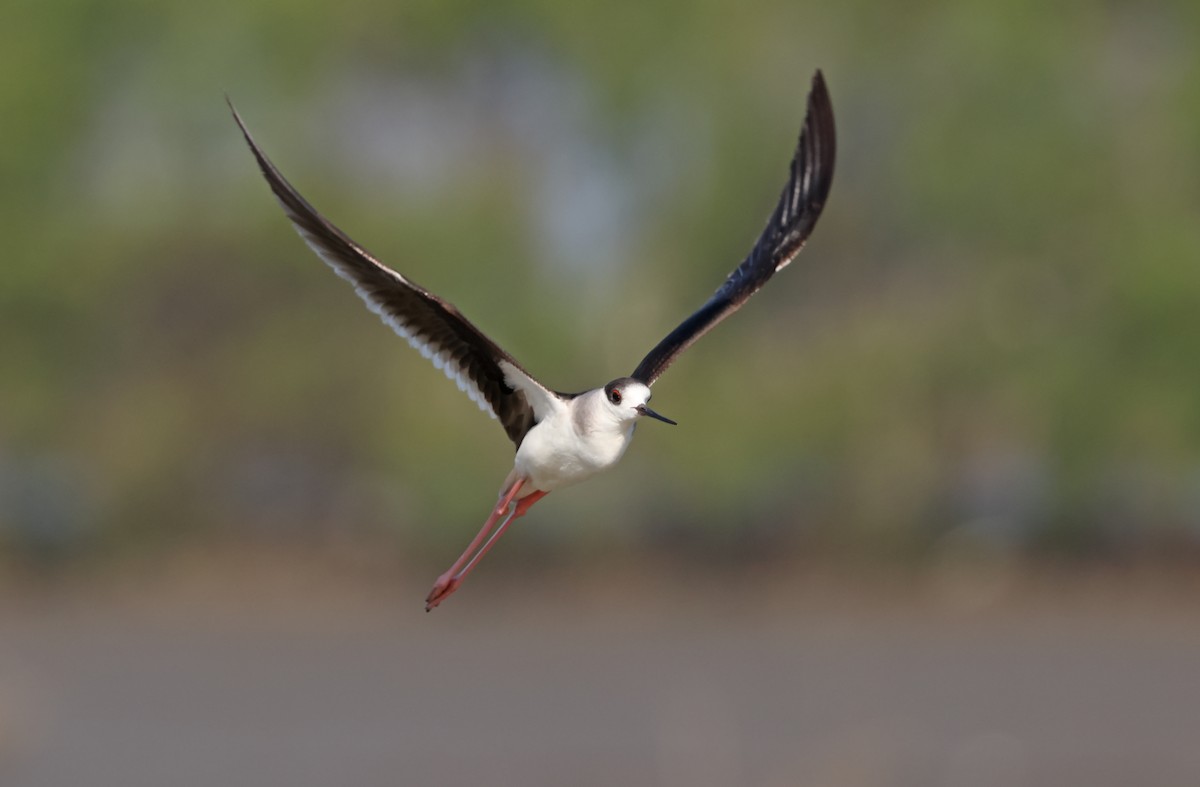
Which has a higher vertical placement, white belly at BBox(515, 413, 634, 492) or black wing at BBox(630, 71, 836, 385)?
black wing at BBox(630, 71, 836, 385)

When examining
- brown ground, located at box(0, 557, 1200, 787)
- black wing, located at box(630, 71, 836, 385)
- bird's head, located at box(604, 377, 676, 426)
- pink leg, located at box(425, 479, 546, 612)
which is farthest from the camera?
brown ground, located at box(0, 557, 1200, 787)

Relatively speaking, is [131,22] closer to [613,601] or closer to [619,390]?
[613,601]

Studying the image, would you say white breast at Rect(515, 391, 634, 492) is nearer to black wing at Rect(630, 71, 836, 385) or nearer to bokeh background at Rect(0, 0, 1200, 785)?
black wing at Rect(630, 71, 836, 385)

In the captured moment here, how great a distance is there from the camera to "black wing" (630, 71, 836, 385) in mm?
11086

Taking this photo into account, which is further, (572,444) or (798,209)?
(798,209)

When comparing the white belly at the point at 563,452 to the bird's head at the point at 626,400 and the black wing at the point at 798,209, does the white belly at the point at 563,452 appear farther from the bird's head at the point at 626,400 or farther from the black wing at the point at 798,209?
the black wing at the point at 798,209

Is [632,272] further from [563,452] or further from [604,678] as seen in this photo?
[563,452]

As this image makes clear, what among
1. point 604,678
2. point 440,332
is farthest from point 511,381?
point 604,678

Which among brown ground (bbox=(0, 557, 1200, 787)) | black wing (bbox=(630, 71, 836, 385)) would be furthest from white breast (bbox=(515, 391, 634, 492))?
brown ground (bbox=(0, 557, 1200, 787))

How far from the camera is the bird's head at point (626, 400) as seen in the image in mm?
9133

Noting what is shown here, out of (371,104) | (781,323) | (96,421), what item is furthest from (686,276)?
(96,421)

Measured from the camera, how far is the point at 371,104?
38781mm

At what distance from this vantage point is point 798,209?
11727 mm

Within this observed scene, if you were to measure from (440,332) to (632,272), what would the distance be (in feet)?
82.4
